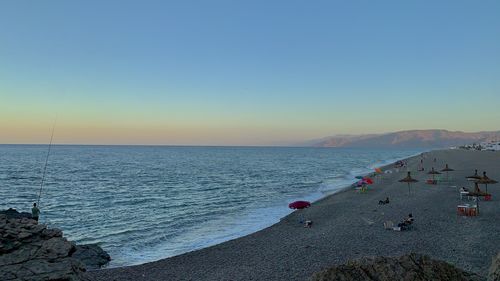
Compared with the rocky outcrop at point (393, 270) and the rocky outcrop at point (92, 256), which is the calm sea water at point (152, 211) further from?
the rocky outcrop at point (393, 270)

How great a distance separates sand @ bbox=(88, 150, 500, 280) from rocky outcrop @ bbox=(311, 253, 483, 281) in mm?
6849

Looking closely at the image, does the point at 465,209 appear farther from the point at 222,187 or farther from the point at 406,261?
the point at 222,187

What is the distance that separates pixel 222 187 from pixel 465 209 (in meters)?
29.3

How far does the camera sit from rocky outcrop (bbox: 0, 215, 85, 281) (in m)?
8.48

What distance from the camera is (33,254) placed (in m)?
9.34

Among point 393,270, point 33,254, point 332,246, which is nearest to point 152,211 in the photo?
point 332,246

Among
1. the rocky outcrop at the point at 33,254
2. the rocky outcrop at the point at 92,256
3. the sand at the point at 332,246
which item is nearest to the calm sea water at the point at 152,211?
the rocky outcrop at the point at 92,256

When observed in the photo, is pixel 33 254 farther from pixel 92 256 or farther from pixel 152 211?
pixel 152 211

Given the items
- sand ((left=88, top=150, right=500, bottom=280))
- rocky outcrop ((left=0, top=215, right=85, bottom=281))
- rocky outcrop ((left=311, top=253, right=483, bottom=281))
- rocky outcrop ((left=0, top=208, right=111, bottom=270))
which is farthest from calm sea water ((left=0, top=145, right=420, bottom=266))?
rocky outcrop ((left=311, top=253, right=483, bottom=281))

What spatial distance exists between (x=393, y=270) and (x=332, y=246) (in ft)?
40.2

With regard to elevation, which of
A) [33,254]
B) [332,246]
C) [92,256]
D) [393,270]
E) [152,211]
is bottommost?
[152,211]

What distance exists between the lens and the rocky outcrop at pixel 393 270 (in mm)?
4953

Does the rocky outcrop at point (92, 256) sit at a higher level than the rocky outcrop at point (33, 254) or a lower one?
lower

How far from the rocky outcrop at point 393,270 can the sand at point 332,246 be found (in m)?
6.85
